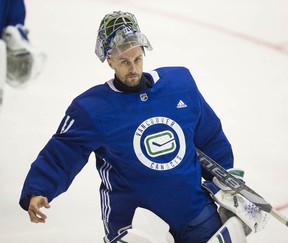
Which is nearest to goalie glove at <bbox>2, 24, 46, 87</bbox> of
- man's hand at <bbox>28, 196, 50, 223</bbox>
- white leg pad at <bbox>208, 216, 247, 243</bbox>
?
man's hand at <bbox>28, 196, 50, 223</bbox>

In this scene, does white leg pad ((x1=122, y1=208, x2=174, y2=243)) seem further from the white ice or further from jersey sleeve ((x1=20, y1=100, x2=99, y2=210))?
the white ice

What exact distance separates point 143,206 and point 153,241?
18 centimetres

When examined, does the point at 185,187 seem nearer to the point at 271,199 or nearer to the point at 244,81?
the point at 271,199

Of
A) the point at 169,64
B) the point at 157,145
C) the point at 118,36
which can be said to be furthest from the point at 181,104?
the point at 169,64

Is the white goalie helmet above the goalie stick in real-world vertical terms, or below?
above

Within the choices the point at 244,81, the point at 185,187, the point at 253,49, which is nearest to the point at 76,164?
the point at 185,187

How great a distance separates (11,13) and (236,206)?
Result: 149 centimetres

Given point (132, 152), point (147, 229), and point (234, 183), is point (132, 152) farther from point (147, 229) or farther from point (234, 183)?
point (234, 183)

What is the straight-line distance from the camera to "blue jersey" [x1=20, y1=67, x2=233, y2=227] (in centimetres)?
268

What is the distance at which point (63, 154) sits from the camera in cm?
270

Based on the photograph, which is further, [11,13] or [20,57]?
[20,57]

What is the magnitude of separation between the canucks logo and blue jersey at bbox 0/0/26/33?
119cm

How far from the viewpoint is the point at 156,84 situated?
2771mm

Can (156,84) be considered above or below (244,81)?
below
